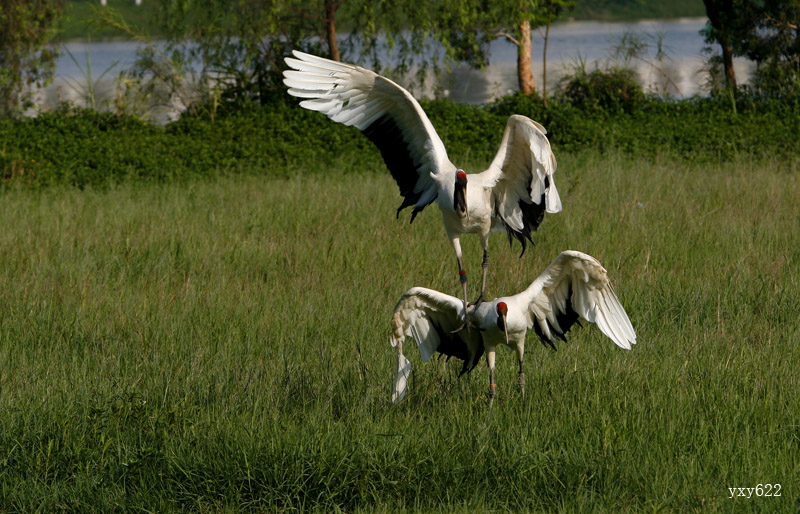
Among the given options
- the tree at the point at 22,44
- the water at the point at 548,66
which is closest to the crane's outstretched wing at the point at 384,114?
the water at the point at 548,66

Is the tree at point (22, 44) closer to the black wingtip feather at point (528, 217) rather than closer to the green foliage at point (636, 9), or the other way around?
the black wingtip feather at point (528, 217)

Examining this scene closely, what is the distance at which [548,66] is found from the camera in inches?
920

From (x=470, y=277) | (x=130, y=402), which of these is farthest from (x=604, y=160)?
(x=130, y=402)

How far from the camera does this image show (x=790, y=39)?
12.7 metres

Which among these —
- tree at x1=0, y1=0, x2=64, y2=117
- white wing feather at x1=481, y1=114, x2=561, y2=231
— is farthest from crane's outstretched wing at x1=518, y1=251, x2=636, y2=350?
tree at x1=0, y1=0, x2=64, y2=117

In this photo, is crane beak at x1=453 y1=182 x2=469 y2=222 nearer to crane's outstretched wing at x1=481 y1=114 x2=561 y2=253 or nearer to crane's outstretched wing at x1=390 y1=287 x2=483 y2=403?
crane's outstretched wing at x1=481 y1=114 x2=561 y2=253

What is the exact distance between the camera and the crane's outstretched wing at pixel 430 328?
12.6 ft

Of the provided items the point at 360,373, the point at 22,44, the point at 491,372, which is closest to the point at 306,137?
the point at 22,44

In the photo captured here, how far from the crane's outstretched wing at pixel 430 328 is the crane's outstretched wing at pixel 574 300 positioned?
0.30 m

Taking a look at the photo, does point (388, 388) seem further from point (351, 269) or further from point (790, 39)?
point (790, 39)

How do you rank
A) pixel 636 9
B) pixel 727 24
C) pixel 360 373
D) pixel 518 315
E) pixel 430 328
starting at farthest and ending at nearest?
pixel 636 9 → pixel 727 24 → pixel 360 373 → pixel 430 328 → pixel 518 315

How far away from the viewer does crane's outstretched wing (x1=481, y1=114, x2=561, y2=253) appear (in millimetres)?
3938

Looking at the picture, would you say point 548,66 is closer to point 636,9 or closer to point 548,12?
point 548,12

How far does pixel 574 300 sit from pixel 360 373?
1.20 metres
